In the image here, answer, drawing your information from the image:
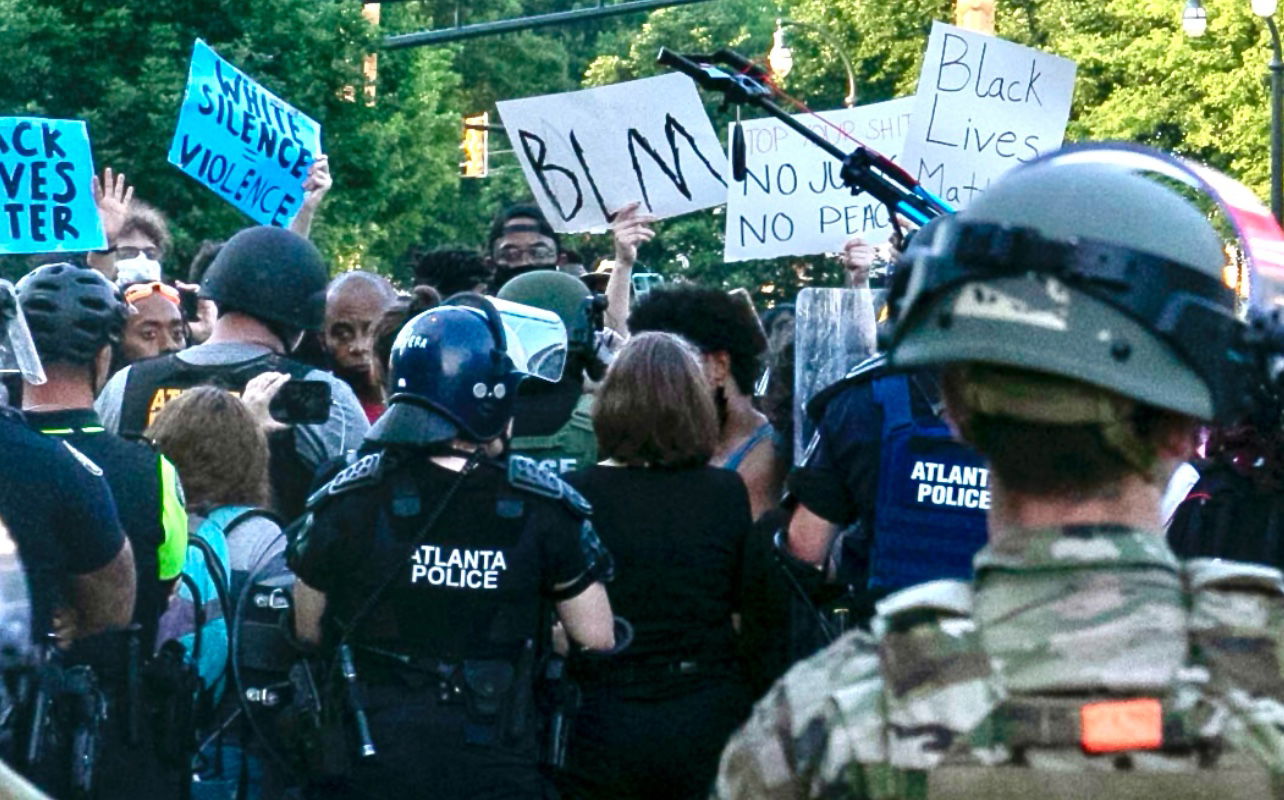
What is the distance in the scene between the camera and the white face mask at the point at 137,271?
8.95 meters

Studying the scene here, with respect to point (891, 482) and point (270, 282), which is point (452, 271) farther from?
point (891, 482)

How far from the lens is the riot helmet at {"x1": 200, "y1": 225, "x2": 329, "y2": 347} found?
683 centimetres

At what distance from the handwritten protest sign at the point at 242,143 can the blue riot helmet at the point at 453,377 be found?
17.8ft

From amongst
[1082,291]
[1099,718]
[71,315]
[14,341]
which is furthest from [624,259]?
[1099,718]

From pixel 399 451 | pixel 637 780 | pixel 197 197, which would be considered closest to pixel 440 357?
pixel 399 451

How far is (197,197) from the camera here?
27312 millimetres

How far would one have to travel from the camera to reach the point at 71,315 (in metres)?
5.50

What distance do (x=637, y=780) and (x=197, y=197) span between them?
74.2 feet

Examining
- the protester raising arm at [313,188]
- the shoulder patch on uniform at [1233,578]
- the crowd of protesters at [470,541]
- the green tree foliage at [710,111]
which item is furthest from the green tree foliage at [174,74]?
Result: the shoulder patch on uniform at [1233,578]

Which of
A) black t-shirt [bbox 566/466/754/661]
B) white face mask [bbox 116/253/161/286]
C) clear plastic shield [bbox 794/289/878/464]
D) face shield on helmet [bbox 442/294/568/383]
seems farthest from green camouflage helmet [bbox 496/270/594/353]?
white face mask [bbox 116/253/161/286]

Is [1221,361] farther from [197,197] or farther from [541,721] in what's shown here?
[197,197]

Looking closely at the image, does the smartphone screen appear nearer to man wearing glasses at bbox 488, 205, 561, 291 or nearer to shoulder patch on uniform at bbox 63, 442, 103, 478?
shoulder patch on uniform at bbox 63, 442, 103, 478

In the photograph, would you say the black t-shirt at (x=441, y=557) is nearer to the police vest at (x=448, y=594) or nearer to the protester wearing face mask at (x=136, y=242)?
the police vest at (x=448, y=594)

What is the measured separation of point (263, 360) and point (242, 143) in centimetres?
396
